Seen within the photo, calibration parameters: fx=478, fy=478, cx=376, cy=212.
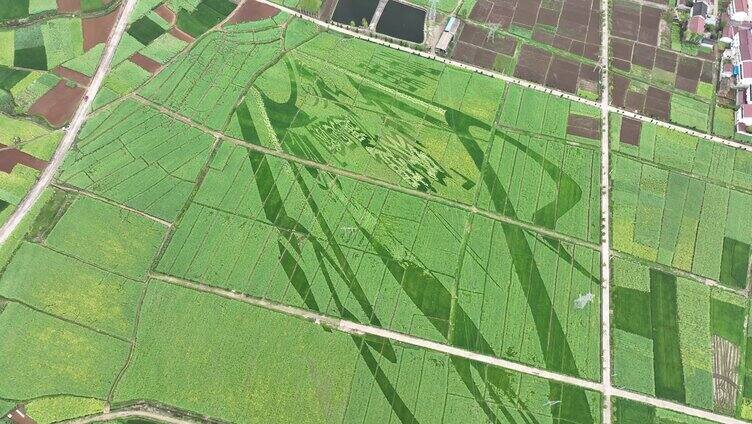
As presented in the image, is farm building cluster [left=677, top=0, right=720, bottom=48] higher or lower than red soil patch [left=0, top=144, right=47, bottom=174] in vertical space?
higher

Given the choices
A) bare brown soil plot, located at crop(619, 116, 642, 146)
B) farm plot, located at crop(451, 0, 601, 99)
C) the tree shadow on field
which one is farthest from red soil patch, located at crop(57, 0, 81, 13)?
bare brown soil plot, located at crop(619, 116, 642, 146)

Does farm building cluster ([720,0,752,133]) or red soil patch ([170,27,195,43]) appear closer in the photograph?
farm building cluster ([720,0,752,133])

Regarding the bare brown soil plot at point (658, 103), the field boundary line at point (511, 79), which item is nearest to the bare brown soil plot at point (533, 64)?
the field boundary line at point (511, 79)

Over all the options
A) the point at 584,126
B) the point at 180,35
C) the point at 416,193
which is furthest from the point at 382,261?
the point at 180,35

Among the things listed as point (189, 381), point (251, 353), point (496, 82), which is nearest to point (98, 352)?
point (189, 381)

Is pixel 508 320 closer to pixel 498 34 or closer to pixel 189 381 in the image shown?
pixel 189 381

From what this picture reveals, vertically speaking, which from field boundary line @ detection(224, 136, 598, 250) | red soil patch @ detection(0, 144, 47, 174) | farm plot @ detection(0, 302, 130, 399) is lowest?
farm plot @ detection(0, 302, 130, 399)

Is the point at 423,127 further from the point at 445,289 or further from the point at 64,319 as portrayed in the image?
the point at 64,319

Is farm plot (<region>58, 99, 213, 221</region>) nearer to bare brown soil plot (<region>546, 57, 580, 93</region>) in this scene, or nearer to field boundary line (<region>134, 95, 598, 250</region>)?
field boundary line (<region>134, 95, 598, 250</region>)
